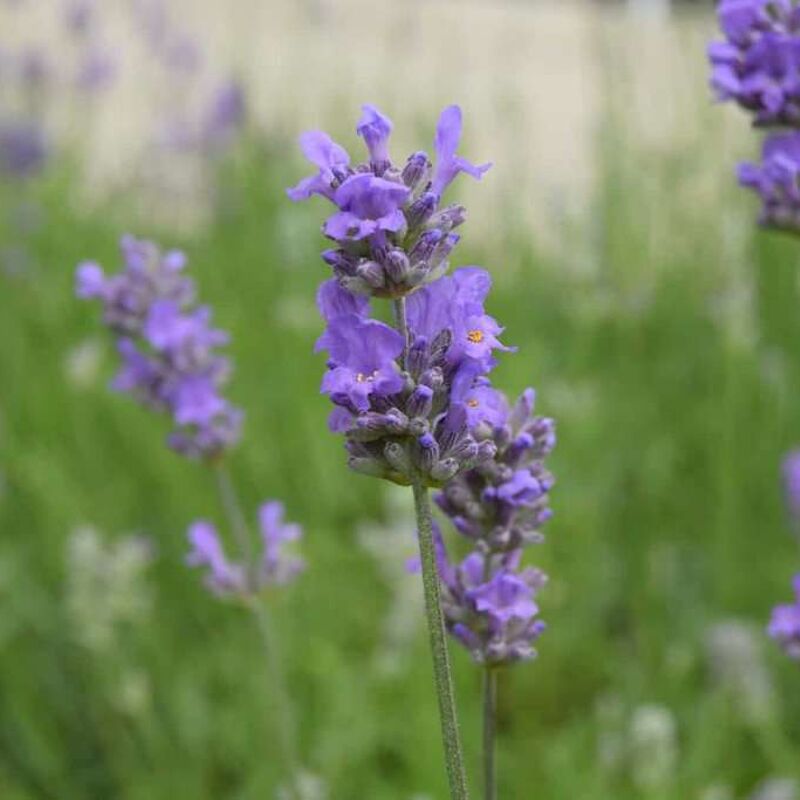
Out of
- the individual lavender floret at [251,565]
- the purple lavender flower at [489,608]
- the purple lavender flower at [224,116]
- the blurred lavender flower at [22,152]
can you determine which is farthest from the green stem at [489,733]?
the purple lavender flower at [224,116]

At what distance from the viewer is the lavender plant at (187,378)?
216 cm

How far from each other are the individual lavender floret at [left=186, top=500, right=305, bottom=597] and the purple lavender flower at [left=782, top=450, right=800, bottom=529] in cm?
145

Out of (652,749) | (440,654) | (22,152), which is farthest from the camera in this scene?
(22,152)

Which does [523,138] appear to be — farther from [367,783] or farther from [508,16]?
[367,783]

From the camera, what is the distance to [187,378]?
2.23m

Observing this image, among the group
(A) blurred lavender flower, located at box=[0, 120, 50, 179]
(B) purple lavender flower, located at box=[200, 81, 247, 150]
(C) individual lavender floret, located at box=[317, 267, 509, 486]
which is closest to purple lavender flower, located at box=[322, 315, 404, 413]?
(C) individual lavender floret, located at box=[317, 267, 509, 486]

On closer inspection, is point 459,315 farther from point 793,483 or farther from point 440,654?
point 793,483

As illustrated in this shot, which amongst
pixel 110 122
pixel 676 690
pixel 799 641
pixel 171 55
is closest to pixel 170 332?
pixel 799 641

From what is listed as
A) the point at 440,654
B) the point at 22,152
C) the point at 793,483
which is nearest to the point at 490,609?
the point at 440,654

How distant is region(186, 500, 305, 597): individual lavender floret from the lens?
2172 millimetres

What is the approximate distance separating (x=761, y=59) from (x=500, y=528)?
754 millimetres

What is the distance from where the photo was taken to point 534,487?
1.42 metres

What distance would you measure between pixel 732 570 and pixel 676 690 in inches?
17.4

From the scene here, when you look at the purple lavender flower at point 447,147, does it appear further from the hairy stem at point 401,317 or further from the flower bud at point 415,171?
the hairy stem at point 401,317
